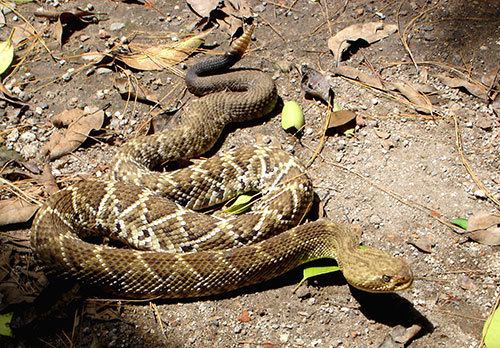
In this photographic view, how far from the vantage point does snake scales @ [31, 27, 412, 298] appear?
5133 millimetres

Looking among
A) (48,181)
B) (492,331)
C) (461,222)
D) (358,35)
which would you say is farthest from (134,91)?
(492,331)

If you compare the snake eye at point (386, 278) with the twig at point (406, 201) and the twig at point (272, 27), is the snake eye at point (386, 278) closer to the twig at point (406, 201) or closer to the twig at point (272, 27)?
the twig at point (406, 201)

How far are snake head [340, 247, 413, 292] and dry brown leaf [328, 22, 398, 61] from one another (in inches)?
116

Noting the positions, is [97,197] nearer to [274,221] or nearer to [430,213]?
[274,221]

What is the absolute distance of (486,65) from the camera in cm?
685

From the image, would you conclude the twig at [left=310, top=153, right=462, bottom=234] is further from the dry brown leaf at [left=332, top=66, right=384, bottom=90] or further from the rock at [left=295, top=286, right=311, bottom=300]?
the rock at [left=295, top=286, right=311, bottom=300]

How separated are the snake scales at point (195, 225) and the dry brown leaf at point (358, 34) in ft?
3.64

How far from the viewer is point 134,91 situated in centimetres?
704

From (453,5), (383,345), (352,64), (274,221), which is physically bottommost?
(383,345)

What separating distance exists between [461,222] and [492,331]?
1.13m

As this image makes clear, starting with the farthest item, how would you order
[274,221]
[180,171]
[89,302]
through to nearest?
[180,171]
[274,221]
[89,302]

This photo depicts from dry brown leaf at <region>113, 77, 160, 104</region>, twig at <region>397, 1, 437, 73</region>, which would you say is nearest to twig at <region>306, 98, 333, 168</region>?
twig at <region>397, 1, 437, 73</region>

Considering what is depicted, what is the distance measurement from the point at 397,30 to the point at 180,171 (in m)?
3.24

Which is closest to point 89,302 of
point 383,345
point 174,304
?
point 174,304
